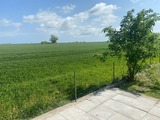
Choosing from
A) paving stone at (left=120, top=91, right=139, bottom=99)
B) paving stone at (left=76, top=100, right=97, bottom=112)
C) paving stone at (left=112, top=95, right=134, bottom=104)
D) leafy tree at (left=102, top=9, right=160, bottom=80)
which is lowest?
paving stone at (left=120, top=91, right=139, bottom=99)

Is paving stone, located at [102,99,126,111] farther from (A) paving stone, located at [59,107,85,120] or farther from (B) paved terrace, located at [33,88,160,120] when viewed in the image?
(A) paving stone, located at [59,107,85,120]

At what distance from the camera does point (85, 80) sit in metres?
Answer: 7.91

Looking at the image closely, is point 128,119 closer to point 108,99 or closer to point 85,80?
point 108,99

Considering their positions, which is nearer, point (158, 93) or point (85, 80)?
point (158, 93)

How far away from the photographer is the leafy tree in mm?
6305

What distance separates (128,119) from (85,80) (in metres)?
4.40

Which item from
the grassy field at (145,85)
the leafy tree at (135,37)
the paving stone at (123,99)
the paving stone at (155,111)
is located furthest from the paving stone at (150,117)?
the leafy tree at (135,37)

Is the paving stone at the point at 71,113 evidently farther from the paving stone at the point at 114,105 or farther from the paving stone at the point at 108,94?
the paving stone at the point at 108,94

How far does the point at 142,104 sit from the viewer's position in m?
4.48

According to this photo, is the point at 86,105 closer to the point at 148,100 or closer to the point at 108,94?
the point at 108,94

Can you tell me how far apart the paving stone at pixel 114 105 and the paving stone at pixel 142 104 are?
15.3 inches

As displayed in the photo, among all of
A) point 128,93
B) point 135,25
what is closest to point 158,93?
point 128,93

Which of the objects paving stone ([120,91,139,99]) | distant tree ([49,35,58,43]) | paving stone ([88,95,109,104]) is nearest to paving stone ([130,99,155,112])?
paving stone ([120,91,139,99])

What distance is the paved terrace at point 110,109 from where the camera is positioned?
3.75 m
